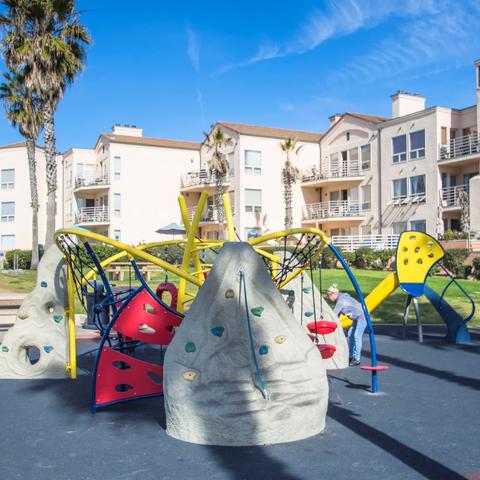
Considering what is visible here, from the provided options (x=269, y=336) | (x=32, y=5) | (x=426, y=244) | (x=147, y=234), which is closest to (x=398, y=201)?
(x=147, y=234)

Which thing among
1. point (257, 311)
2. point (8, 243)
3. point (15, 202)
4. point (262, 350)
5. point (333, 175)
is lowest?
point (262, 350)

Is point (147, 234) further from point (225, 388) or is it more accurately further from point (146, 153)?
point (225, 388)

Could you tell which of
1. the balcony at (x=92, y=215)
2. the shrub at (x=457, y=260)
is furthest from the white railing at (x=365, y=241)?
the balcony at (x=92, y=215)

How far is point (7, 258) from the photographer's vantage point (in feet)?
149

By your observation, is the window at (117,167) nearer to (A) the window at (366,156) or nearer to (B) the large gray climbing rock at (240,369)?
(A) the window at (366,156)

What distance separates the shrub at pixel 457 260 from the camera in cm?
3031

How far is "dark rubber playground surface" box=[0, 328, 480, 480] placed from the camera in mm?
5609

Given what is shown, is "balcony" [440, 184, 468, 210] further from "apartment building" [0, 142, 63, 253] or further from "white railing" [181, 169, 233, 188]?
"apartment building" [0, 142, 63, 253]

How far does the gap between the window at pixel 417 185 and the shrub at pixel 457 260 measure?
10.7 metres

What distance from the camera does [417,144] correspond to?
4116cm

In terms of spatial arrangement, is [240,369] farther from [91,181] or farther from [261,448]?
[91,181]

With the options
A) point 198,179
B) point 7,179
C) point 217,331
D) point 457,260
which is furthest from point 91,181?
point 217,331

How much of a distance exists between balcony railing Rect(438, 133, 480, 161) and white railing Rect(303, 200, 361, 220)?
8717 millimetres

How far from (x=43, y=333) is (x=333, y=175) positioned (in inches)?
1579
